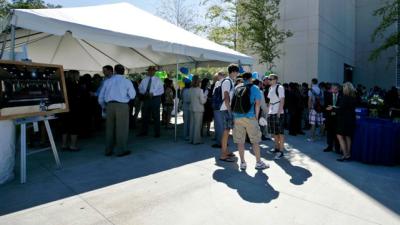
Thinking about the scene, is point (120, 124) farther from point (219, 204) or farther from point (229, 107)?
point (219, 204)

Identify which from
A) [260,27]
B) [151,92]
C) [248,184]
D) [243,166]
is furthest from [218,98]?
[260,27]

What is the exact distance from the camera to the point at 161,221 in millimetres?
3129

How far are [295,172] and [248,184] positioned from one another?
3.75ft

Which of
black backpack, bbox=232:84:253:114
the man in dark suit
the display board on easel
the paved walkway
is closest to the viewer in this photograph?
the paved walkway

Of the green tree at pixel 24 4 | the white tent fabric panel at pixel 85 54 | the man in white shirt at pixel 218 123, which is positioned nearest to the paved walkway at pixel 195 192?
the man in white shirt at pixel 218 123

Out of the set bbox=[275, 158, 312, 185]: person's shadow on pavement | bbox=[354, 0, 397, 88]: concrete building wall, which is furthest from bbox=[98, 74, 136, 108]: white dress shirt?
bbox=[354, 0, 397, 88]: concrete building wall

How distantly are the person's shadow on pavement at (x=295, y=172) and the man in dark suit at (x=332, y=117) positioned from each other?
1.51m

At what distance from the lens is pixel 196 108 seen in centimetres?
677

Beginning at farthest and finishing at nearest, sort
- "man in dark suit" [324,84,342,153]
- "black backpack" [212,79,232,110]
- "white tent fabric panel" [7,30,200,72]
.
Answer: "white tent fabric panel" [7,30,200,72], "man in dark suit" [324,84,342,153], "black backpack" [212,79,232,110]

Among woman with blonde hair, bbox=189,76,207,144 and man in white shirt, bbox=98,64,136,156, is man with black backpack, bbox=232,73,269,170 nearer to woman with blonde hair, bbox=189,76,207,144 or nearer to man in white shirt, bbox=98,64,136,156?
woman with blonde hair, bbox=189,76,207,144

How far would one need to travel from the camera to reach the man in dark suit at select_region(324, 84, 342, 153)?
6309 mm

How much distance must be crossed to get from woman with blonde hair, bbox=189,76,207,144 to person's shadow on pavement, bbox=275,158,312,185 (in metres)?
2.13

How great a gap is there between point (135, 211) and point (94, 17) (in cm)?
449

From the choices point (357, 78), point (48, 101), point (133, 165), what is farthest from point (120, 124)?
point (357, 78)
